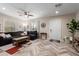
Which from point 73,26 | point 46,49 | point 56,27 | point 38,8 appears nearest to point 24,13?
point 38,8

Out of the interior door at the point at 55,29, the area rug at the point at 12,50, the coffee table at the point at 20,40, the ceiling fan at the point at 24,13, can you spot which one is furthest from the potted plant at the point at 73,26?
the area rug at the point at 12,50

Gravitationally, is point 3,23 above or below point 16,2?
below

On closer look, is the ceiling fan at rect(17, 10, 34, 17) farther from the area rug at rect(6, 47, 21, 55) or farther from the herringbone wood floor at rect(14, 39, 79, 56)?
the area rug at rect(6, 47, 21, 55)

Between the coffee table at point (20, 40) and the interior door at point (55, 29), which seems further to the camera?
the interior door at point (55, 29)

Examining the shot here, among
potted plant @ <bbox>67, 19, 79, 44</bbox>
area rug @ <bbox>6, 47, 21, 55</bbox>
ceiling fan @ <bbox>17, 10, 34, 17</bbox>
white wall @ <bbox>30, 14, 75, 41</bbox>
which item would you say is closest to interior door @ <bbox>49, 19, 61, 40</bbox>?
white wall @ <bbox>30, 14, 75, 41</bbox>

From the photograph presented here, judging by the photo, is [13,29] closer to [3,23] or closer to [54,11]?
[3,23]

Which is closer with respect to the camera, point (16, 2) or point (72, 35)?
point (16, 2)

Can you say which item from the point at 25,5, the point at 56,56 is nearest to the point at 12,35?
the point at 25,5

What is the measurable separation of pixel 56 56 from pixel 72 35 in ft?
2.84

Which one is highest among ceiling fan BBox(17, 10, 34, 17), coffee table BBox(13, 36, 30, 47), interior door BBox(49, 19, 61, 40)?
ceiling fan BBox(17, 10, 34, 17)

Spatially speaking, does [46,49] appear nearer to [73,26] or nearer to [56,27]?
[56,27]

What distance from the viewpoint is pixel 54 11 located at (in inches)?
110

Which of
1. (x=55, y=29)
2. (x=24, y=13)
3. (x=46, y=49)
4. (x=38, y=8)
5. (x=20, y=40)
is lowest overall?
(x=46, y=49)

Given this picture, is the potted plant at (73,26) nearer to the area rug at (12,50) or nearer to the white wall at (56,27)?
the white wall at (56,27)
